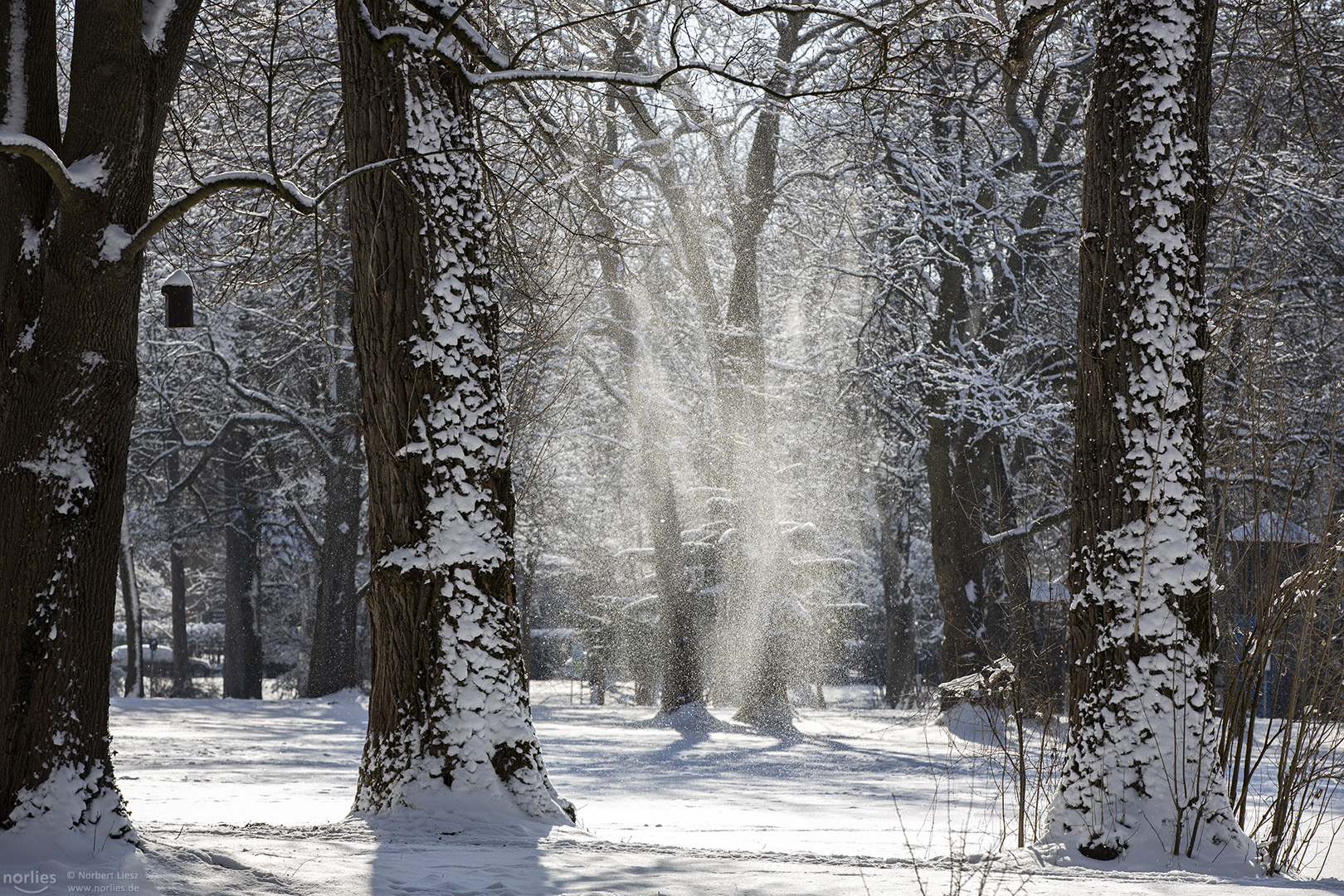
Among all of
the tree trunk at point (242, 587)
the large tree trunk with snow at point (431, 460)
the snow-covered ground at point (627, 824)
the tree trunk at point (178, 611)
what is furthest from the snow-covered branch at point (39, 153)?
the tree trunk at point (178, 611)

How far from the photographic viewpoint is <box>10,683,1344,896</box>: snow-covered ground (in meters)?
4.08

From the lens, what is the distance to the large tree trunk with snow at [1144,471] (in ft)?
16.8

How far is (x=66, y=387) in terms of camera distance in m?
4.21

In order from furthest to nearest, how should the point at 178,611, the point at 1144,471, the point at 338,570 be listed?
1. the point at 178,611
2. the point at 338,570
3. the point at 1144,471

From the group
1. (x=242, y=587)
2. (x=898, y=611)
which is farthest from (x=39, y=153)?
(x=898, y=611)

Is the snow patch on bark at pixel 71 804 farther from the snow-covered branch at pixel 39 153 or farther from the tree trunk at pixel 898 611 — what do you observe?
the tree trunk at pixel 898 611

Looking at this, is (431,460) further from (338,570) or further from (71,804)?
(338,570)

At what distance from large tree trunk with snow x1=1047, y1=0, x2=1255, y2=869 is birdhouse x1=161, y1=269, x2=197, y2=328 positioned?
14.7ft

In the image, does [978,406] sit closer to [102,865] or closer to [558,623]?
[102,865]

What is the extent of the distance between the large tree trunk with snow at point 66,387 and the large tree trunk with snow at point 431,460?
1.34 metres

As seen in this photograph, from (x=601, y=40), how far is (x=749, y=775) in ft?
22.8

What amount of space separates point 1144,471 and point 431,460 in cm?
349

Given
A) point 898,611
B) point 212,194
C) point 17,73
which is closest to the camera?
point 212,194

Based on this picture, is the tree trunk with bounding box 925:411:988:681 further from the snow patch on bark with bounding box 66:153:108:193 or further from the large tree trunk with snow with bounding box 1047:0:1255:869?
the snow patch on bark with bounding box 66:153:108:193
